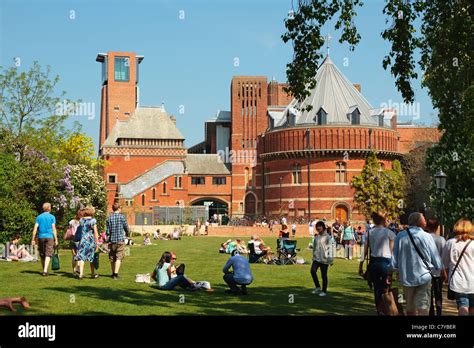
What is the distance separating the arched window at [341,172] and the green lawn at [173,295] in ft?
157

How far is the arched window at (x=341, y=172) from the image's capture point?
67188mm

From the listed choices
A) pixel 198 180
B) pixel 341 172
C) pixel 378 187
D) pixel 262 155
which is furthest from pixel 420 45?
pixel 198 180

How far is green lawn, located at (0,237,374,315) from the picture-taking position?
1195 cm

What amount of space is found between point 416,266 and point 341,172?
2302 inches

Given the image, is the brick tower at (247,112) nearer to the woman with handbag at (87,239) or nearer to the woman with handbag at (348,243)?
the woman with handbag at (348,243)

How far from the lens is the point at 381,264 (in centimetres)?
1127

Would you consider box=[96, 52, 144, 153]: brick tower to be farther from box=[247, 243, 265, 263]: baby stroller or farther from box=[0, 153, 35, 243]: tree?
box=[247, 243, 265, 263]: baby stroller

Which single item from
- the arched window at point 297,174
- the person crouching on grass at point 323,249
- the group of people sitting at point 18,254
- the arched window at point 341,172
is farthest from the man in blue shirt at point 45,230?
the arched window at point 297,174
